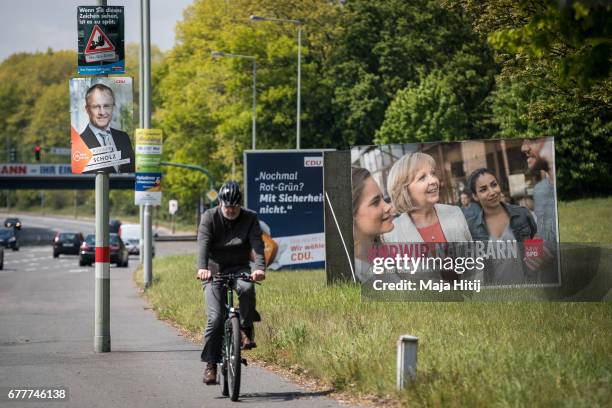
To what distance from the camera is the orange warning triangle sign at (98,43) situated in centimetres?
1382

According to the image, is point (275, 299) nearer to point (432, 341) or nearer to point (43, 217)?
point (432, 341)

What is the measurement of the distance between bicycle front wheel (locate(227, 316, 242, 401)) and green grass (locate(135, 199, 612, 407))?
3.64 ft

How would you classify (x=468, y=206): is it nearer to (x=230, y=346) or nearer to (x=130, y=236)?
(x=230, y=346)

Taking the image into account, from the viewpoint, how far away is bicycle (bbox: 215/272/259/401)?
9.58 meters

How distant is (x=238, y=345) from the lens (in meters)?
9.57

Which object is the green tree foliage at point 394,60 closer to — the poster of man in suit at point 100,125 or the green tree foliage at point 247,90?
the green tree foliage at point 247,90

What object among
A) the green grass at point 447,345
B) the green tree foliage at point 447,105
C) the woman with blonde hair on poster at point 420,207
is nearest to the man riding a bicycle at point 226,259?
the green grass at point 447,345

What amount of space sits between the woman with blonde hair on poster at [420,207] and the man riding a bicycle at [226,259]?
24.7 feet

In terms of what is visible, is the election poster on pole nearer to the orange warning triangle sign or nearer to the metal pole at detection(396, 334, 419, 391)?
the orange warning triangle sign

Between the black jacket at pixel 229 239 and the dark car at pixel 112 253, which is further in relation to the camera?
the dark car at pixel 112 253

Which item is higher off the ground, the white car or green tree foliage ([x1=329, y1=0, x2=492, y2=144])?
green tree foliage ([x1=329, y1=0, x2=492, y2=144])

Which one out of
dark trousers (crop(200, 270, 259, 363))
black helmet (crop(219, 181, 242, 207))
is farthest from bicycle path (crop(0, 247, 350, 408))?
black helmet (crop(219, 181, 242, 207))

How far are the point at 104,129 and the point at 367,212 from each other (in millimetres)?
5791

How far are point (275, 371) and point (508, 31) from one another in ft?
15.2
